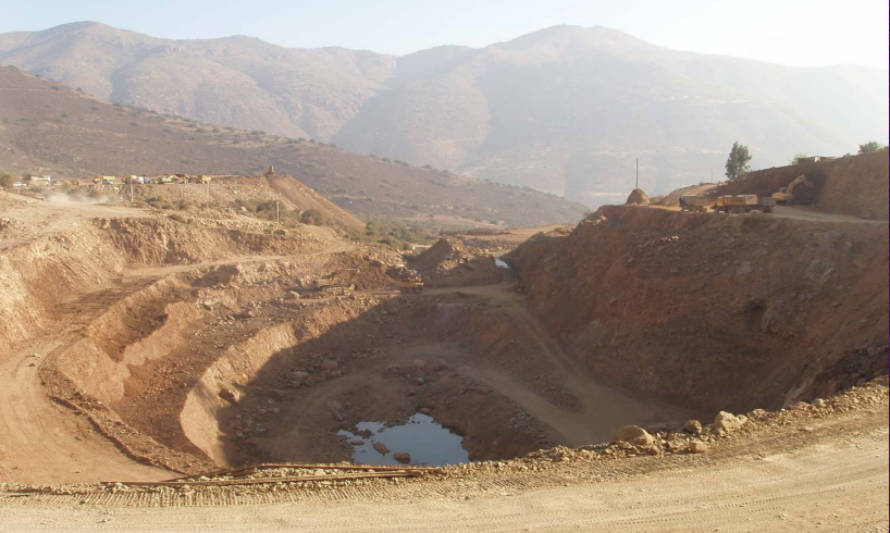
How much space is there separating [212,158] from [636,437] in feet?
262

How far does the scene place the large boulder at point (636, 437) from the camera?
10992 mm

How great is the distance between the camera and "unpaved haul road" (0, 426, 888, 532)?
8406mm

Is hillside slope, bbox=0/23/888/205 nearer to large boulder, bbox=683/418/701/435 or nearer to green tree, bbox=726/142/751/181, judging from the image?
green tree, bbox=726/142/751/181

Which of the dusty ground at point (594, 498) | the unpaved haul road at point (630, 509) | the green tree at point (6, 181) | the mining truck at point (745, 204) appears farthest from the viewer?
the green tree at point (6, 181)

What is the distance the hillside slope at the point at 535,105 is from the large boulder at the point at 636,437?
10010 cm

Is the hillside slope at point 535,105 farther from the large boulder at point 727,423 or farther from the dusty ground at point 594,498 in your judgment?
the dusty ground at point 594,498

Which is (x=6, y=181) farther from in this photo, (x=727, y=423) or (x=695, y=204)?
(x=727, y=423)

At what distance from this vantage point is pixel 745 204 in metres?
24.5

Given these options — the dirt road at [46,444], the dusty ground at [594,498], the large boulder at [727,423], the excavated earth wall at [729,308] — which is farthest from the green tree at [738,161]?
the dirt road at [46,444]

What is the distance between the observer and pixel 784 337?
57.9ft

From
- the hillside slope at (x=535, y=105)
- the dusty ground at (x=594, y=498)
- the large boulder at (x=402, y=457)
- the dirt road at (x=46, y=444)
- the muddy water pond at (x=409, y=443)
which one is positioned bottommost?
the muddy water pond at (x=409, y=443)

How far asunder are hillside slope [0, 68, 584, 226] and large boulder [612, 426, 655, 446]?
2482 inches

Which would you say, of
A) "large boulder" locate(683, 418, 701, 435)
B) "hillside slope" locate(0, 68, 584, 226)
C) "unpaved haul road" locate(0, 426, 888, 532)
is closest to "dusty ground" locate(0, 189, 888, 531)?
"unpaved haul road" locate(0, 426, 888, 532)

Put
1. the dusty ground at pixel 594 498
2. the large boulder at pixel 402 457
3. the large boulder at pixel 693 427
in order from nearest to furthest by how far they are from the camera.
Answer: the dusty ground at pixel 594 498 < the large boulder at pixel 693 427 < the large boulder at pixel 402 457
